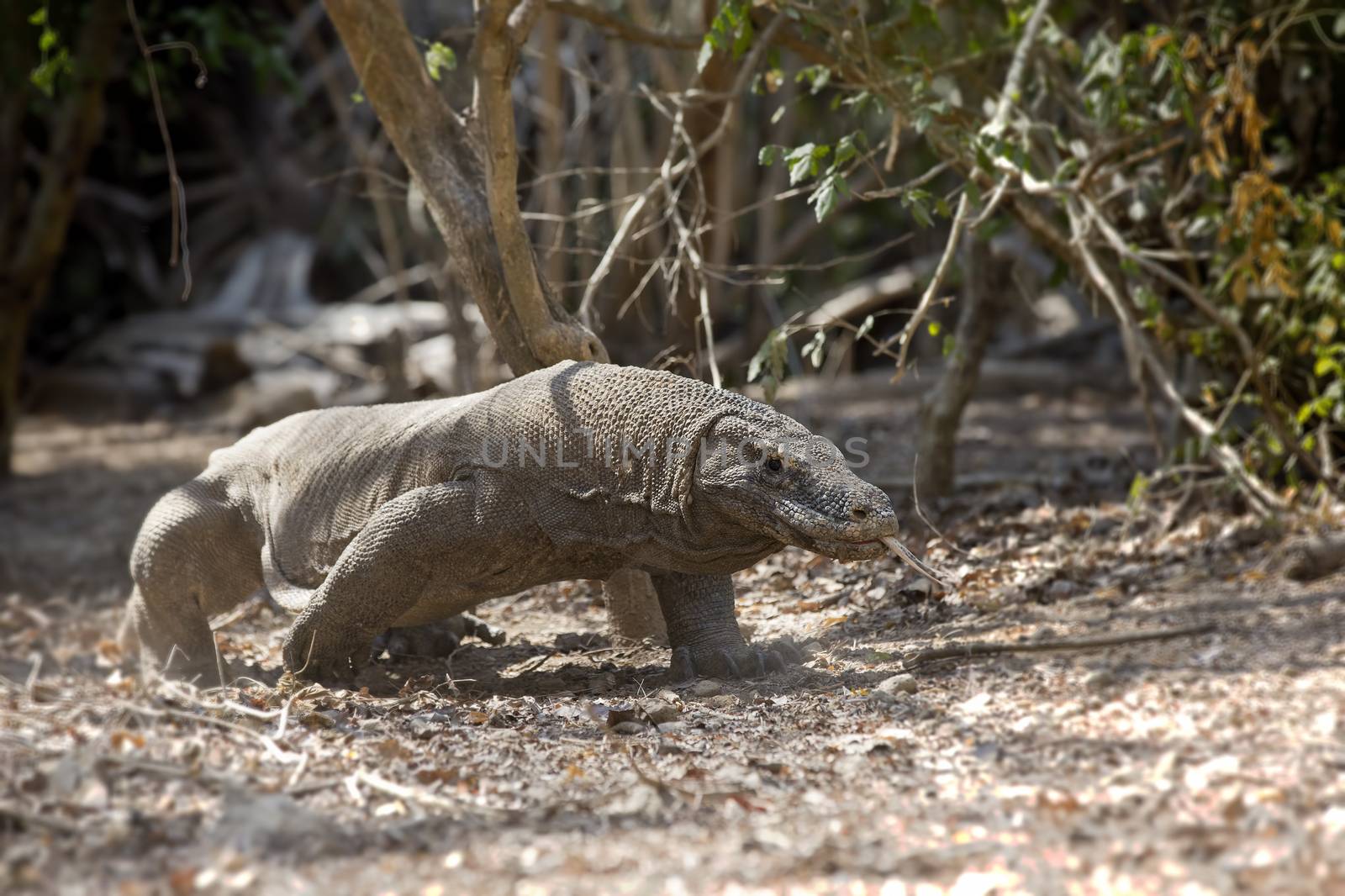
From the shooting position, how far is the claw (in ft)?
13.2

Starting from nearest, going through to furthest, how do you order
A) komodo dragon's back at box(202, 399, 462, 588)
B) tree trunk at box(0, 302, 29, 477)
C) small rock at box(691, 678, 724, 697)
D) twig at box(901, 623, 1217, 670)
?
twig at box(901, 623, 1217, 670)
small rock at box(691, 678, 724, 697)
komodo dragon's back at box(202, 399, 462, 588)
tree trunk at box(0, 302, 29, 477)

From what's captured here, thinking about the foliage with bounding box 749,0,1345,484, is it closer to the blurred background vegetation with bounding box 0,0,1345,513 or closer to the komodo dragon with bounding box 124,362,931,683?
the blurred background vegetation with bounding box 0,0,1345,513

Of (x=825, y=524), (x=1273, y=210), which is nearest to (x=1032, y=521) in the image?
(x=1273, y=210)

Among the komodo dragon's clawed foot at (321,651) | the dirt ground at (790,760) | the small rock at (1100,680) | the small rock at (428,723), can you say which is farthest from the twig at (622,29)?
the small rock at (1100,680)

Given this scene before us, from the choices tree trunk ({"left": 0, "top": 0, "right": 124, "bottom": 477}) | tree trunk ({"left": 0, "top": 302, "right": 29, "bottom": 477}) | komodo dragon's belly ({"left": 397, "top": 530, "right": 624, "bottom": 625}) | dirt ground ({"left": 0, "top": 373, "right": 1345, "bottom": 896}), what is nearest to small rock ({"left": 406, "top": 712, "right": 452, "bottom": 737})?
dirt ground ({"left": 0, "top": 373, "right": 1345, "bottom": 896})

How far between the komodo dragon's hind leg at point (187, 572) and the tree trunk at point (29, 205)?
5151mm

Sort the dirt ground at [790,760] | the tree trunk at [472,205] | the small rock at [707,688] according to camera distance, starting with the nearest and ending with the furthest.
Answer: the dirt ground at [790,760] < the small rock at [707,688] < the tree trunk at [472,205]

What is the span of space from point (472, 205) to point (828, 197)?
1244 mm

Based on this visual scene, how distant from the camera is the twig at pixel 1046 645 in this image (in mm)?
3549

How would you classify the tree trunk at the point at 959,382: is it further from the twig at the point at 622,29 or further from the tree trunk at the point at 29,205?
the tree trunk at the point at 29,205

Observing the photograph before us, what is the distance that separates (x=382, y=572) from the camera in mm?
3854

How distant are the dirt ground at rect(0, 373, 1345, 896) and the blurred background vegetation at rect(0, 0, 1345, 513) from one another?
1026 mm

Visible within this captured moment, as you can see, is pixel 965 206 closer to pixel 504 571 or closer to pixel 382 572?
pixel 504 571

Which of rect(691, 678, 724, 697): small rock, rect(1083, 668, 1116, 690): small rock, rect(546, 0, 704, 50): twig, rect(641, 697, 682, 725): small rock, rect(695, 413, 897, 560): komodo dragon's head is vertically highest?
rect(546, 0, 704, 50): twig
